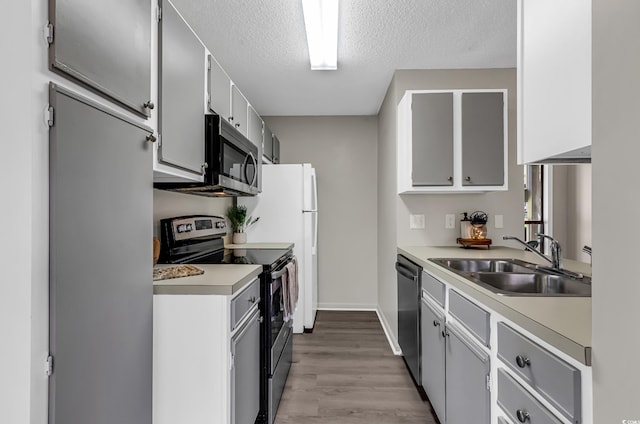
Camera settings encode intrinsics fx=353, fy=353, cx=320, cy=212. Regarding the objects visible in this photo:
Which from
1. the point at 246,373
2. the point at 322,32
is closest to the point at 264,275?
the point at 246,373

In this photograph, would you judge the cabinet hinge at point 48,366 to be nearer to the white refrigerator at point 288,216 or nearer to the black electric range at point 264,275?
the black electric range at point 264,275

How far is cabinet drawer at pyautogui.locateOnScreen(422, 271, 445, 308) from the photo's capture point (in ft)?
6.18

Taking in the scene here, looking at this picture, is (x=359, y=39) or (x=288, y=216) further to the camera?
(x=288, y=216)

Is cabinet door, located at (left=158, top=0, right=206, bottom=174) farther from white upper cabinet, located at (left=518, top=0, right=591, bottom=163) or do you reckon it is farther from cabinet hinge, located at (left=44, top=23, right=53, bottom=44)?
white upper cabinet, located at (left=518, top=0, right=591, bottom=163)

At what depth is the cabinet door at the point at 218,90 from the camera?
2.03 metres

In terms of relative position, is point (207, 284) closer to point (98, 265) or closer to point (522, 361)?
point (98, 265)

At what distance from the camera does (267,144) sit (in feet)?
12.3

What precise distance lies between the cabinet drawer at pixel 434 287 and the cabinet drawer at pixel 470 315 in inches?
5.2

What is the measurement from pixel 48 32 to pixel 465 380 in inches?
72.6

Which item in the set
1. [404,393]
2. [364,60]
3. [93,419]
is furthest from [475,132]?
[93,419]

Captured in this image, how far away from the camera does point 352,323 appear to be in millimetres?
3902
